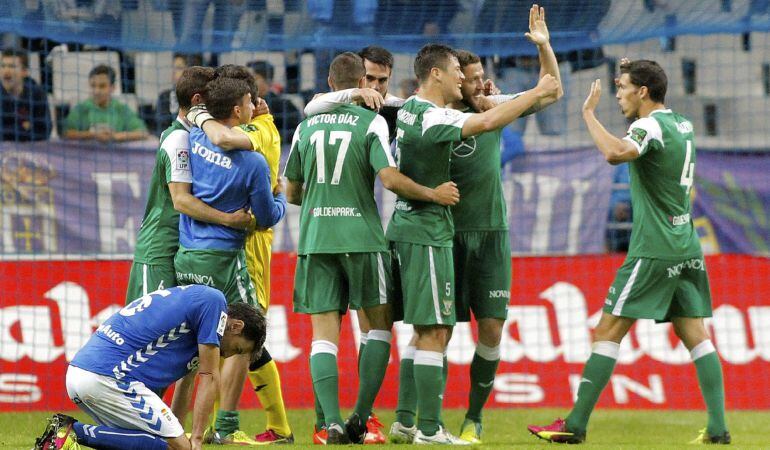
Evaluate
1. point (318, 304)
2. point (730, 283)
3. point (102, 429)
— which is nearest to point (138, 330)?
point (102, 429)

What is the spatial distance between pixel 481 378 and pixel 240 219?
2077 millimetres

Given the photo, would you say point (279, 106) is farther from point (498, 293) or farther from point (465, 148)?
point (498, 293)

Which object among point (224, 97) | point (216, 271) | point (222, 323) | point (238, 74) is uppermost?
point (238, 74)

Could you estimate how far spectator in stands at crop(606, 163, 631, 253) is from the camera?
12.5m

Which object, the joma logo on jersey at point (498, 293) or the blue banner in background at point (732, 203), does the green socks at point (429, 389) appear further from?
the blue banner in background at point (732, 203)

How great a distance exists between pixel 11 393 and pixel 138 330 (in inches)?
173

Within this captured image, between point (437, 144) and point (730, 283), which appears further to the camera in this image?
point (730, 283)

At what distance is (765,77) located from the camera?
14.4 meters

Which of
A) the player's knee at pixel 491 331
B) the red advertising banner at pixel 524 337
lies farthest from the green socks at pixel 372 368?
the red advertising banner at pixel 524 337

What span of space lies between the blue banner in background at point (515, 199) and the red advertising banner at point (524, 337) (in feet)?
2.68

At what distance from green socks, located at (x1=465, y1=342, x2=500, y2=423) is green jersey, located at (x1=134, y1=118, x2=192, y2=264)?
2.19 meters

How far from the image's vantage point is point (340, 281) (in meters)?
7.90

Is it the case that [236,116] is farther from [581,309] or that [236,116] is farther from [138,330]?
[581,309]

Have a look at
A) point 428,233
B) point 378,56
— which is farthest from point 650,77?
point 428,233
